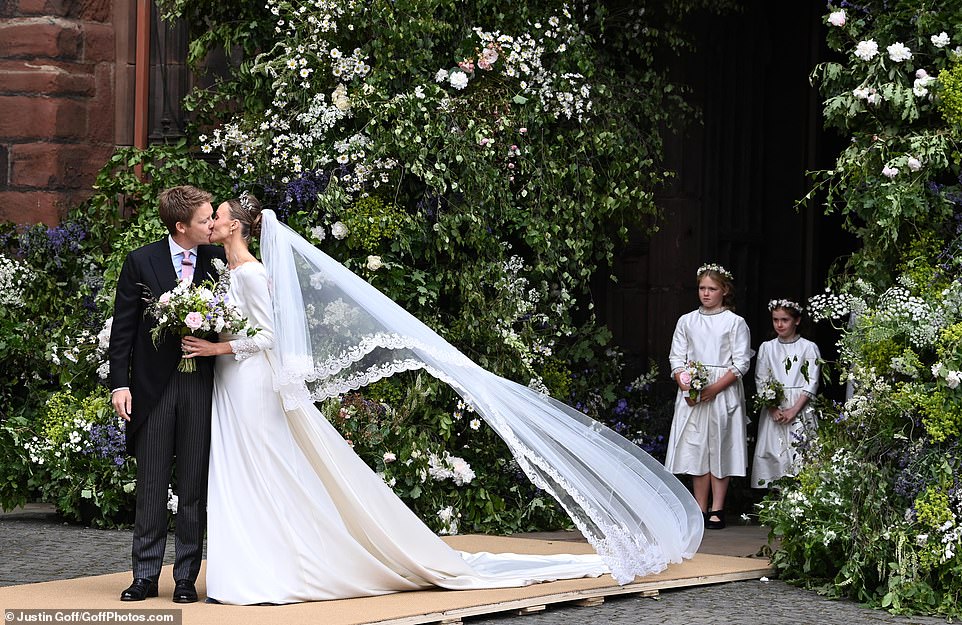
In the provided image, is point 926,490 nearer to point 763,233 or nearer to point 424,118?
point 424,118

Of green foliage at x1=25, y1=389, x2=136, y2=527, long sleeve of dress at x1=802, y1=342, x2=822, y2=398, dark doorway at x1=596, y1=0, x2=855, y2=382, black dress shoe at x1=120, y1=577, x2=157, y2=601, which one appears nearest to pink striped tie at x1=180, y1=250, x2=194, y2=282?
black dress shoe at x1=120, y1=577, x2=157, y2=601

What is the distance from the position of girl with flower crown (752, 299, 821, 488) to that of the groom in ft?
15.3

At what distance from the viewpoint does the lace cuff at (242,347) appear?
6.38 metres

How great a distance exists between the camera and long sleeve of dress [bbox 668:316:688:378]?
9961mm

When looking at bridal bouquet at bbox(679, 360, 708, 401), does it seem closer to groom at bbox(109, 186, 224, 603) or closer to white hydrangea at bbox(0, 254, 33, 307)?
groom at bbox(109, 186, 224, 603)

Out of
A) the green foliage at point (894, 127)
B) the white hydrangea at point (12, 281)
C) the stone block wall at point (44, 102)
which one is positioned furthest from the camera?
the stone block wall at point (44, 102)

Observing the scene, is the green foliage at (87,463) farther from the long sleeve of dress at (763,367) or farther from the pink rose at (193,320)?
the long sleeve of dress at (763,367)

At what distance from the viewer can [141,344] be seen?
6453mm

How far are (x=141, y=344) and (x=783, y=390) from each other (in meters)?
5.00

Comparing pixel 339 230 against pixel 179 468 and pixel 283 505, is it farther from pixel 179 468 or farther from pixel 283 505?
pixel 283 505

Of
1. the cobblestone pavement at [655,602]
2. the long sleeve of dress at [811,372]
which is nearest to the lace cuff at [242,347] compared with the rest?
the cobblestone pavement at [655,602]

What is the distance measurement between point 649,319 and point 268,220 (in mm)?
5529

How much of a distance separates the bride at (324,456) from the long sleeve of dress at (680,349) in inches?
114

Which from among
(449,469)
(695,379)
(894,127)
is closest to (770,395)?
(695,379)
